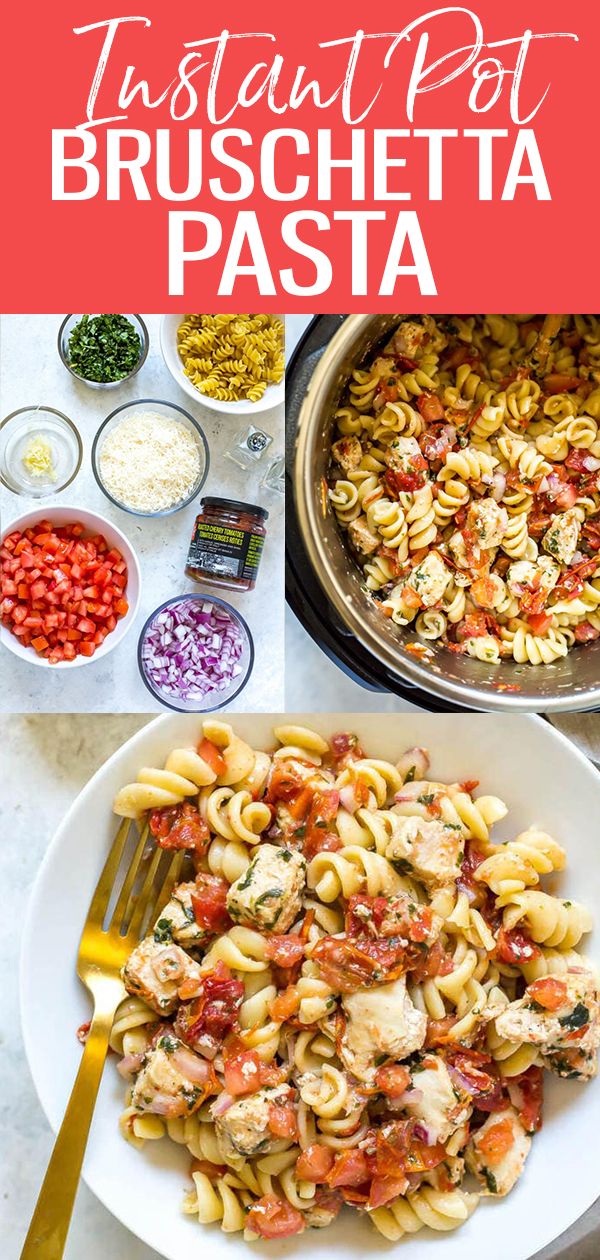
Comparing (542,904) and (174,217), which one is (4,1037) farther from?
(174,217)

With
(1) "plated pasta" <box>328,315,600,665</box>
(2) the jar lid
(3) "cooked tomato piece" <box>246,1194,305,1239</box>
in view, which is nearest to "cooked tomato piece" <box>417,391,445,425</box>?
(1) "plated pasta" <box>328,315,600,665</box>

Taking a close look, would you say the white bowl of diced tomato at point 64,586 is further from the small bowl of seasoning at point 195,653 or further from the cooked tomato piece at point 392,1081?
the cooked tomato piece at point 392,1081

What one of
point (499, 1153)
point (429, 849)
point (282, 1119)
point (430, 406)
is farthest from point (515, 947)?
point (430, 406)

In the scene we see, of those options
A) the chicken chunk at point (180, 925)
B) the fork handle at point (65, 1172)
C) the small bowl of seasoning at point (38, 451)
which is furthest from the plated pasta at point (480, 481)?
the fork handle at point (65, 1172)

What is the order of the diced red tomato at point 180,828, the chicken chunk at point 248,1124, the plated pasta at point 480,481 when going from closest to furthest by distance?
the chicken chunk at point 248,1124 → the diced red tomato at point 180,828 → the plated pasta at point 480,481

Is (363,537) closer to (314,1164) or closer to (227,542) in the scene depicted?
(227,542)
